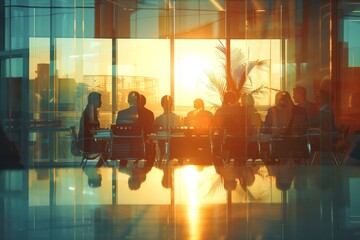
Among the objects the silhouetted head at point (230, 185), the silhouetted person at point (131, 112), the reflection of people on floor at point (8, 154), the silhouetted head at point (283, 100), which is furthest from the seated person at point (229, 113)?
the reflection of people on floor at point (8, 154)

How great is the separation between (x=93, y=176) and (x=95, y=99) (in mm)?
2169

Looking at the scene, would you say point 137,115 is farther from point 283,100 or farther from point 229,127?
point 283,100

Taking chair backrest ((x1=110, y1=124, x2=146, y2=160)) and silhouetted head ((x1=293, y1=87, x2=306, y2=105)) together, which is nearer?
chair backrest ((x1=110, y1=124, x2=146, y2=160))

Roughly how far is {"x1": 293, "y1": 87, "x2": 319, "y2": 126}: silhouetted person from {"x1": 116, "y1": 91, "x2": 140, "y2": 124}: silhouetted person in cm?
310

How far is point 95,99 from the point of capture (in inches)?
576

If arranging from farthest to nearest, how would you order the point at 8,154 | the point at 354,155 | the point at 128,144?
the point at 8,154, the point at 354,155, the point at 128,144

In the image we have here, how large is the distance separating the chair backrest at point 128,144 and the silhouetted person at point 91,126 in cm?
31

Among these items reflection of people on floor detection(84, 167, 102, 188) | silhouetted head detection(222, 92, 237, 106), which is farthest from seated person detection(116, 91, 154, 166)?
silhouetted head detection(222, 92, 237, 106)

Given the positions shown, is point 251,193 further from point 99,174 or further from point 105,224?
point 99,174

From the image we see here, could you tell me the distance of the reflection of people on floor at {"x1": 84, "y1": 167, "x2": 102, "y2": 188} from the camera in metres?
11.1

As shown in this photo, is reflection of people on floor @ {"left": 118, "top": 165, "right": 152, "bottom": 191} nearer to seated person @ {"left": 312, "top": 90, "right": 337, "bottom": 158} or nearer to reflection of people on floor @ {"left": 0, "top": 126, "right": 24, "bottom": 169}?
reflection of people on floor @ {"left": 0, "top": 126, "right": 24, "bottom": 169}

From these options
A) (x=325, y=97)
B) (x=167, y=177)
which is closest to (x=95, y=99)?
(x=167, y=177)

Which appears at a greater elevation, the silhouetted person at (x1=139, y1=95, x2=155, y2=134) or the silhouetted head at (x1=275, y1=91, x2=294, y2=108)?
the silhouetted head at (x1=275, y1=91, x2=294, y2=108)

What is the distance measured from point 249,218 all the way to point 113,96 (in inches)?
319
